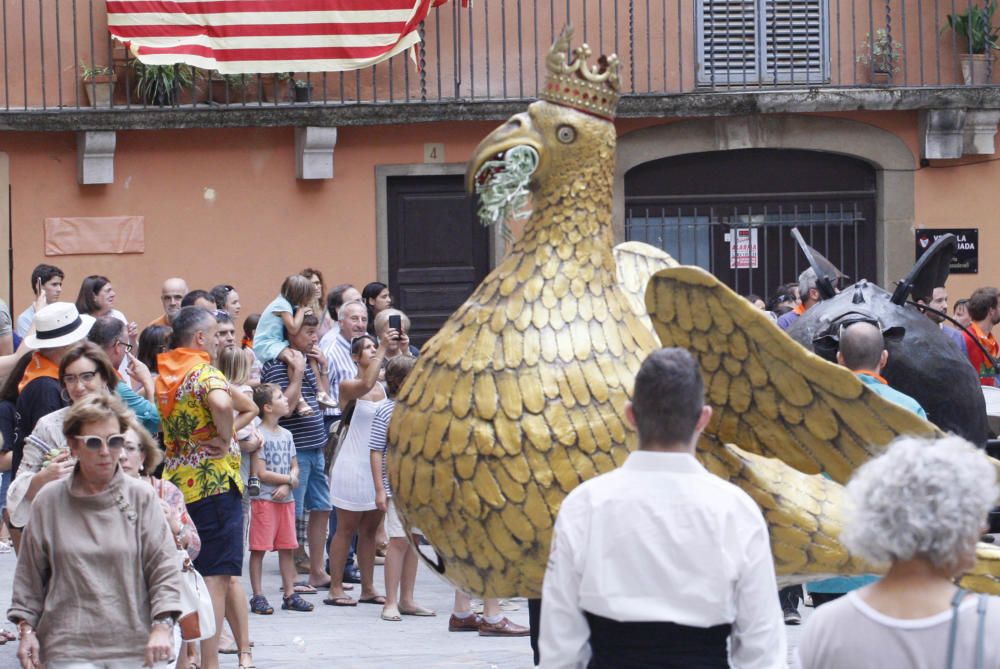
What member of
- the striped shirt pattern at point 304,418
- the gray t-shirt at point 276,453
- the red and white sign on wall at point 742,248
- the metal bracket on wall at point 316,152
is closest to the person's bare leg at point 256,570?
the gray t-shirt at point 276,453

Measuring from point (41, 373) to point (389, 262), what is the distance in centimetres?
747

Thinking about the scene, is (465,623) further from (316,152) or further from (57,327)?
(316,152)

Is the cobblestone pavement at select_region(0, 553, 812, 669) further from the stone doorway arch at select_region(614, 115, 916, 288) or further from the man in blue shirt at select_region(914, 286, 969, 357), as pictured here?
the stone doorway arch at select_region(614, 115, 916, 288)

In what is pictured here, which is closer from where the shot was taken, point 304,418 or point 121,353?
point 121,353

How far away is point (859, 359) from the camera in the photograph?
6.23m

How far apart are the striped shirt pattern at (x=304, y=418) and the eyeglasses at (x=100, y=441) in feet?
12.8

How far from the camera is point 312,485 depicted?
30.4 feet

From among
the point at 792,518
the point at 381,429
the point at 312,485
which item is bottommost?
the point at 312,485

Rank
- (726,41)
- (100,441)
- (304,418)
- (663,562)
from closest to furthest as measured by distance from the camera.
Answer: (663,562)
(100,441)
(304,418)
(726,41)

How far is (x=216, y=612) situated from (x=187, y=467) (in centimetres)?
59

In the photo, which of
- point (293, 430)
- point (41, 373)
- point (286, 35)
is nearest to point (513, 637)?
point (293, 430)

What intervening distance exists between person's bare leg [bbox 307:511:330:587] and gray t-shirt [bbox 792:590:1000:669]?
6.48 meters

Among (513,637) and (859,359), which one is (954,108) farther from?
(859,359)

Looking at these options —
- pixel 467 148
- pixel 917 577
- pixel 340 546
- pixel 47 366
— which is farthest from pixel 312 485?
pixel 917 577
